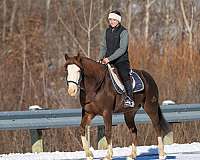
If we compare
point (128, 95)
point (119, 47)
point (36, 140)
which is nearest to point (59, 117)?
point (36, 140)

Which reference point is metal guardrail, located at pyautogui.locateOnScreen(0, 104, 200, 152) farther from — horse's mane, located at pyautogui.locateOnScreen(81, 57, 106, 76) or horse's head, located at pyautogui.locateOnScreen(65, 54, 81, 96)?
horse's head, located at pyautogui.locateOnScreen(65, 54, 81, 96)

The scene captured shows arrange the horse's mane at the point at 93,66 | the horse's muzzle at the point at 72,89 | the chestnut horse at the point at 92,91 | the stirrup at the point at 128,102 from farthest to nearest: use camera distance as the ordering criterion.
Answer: the stirrup at the point at 128,102, the horse's mane at the point at 93,66, the chestnut horse at the point at 92,91, the horse's muzzle at the point at 72,89

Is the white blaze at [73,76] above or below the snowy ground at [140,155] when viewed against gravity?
above

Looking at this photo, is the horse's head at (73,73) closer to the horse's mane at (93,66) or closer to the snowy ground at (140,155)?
the horse's mane at (93,66)

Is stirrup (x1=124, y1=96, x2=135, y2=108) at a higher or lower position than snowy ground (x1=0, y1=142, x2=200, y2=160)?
higher

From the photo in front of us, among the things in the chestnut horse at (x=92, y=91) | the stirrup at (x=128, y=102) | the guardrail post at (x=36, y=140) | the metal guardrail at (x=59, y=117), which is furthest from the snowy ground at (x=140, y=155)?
the chestnut horse at (x=92, y=91)

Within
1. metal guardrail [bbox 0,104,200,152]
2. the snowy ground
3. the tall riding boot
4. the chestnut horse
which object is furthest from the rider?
metal guardrail [bbox 0,104,200,152]

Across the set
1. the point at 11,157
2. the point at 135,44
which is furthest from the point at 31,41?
the point at 11,157

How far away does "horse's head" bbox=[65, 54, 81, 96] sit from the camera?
10055mm

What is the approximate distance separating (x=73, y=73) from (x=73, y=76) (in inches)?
2.0

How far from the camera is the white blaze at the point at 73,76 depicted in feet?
32.9

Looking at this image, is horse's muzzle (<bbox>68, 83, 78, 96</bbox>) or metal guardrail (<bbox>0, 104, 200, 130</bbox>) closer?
horse's muzzle (<bbox>68, 83, 78, 96</bbox>)

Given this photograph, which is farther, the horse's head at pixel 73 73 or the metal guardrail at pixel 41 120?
the metal guardrail at pixel 41 120

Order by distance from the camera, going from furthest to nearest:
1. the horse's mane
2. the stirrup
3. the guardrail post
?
the guardrail post
the stirrup
the horse's mane
